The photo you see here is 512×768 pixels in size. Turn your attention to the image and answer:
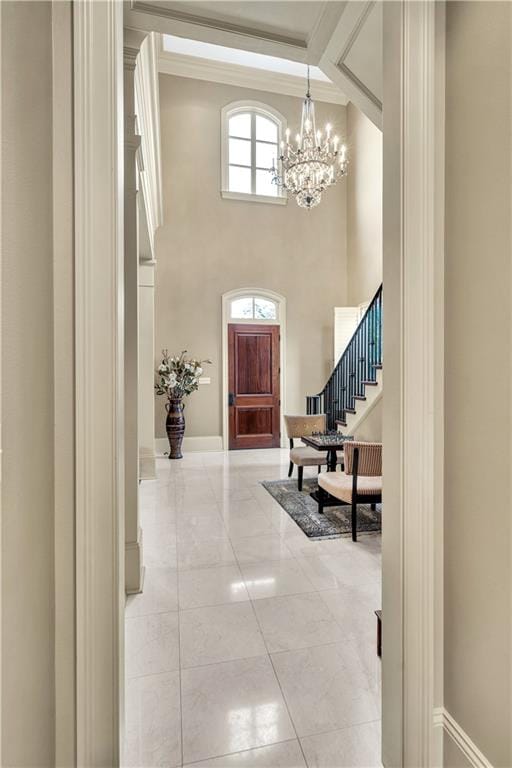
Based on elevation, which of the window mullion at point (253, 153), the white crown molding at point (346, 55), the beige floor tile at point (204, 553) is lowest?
the beige floor tile at point (204, 553)

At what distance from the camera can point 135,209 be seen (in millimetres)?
2611

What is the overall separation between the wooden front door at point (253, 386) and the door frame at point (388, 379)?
6158 millimetres

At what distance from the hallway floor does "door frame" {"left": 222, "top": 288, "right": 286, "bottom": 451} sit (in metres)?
3.86

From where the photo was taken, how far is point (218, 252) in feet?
24.4

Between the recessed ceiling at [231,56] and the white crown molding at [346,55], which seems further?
the recessed ceiling at [231,56]

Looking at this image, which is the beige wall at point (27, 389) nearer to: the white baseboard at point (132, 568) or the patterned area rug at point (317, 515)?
the white baseboard at point (132, 568)

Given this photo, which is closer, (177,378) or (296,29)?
(296,29)

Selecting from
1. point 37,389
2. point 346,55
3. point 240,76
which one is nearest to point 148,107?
point 346,55

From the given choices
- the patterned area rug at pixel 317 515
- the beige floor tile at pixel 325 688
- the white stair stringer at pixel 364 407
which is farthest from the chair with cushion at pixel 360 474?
the beige floor tile at pixel 325 688

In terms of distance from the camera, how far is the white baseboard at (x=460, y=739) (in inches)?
45.8

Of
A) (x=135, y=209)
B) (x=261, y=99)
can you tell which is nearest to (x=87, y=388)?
(x=135, y=209)

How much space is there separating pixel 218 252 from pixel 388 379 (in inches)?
260

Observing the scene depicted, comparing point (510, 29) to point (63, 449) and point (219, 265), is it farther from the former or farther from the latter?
point (219, 265)

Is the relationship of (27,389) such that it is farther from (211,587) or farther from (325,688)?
(211,587)
